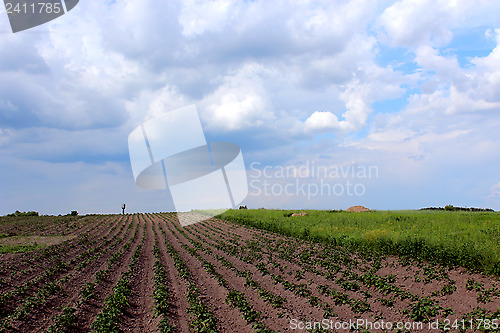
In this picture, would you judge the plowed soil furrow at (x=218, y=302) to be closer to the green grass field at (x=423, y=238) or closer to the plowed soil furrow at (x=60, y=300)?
the plowed soil furrow at (x=60, y=300)

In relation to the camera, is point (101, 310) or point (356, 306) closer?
point (356, 306)

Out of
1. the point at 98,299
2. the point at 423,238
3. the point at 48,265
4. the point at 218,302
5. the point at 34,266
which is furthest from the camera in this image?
the point at 48,265

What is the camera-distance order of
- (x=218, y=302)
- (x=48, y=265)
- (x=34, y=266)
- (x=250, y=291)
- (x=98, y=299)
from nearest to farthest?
1. (x=218, y=302)
2. (x=98, y=299)
3. (x=250, y=291)
4. (x=34, y=266)
5. (x=48, y=265)

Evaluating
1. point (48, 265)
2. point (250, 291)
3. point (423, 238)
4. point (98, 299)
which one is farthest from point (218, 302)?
point (48, 265)

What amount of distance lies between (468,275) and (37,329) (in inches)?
633

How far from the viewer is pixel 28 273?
16.5 metres

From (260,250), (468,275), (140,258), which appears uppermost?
(140,258)

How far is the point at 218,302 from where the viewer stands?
11.8m

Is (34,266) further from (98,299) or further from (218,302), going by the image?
(218,302)

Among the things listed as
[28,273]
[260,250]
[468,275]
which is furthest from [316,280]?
[28,273]

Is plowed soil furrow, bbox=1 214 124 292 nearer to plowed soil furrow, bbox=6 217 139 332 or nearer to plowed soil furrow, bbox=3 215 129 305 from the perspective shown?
plowed soil furrow, bbox=3 215 129 305

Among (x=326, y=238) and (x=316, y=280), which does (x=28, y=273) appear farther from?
(x=326, y=238)

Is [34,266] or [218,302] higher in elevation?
[34,266]

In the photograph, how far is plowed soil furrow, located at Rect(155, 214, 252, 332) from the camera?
9.77m
